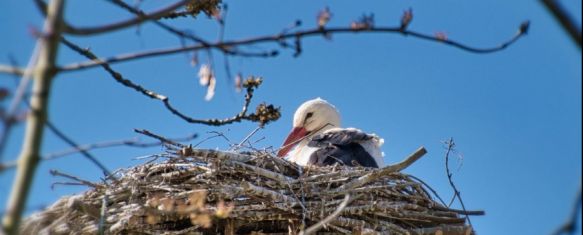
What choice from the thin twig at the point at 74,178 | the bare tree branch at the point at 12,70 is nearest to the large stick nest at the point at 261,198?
the thin twig at the point at 74,178

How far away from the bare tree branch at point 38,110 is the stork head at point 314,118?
15.7 feet

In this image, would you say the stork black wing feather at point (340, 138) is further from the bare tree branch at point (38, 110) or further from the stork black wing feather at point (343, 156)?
the bare tree branch at point (38, 110)

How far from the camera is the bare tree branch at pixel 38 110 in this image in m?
1.55

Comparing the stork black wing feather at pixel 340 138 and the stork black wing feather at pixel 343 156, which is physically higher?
the stork black wing feather at pixel 340 138

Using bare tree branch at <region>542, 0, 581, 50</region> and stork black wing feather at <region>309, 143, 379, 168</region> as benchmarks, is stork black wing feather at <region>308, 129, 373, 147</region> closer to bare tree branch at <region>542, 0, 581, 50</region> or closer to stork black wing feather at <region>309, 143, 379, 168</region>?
stork black wing feather at <region>309, 143, 379, 168</region>

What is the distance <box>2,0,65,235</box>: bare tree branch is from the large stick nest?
1960 mm

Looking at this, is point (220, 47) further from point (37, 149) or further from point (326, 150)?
point (326, 150)

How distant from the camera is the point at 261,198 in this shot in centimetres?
384

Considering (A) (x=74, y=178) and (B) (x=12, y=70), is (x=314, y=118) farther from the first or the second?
(B) (x=12, y=70)

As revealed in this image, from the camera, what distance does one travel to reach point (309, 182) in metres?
4.03

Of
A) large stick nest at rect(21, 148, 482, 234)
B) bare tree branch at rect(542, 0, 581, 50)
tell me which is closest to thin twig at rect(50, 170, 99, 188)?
large stick nest at rect(21, 148, 482, 234)

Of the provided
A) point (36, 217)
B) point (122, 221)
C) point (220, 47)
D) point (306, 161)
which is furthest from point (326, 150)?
point (220, 47)

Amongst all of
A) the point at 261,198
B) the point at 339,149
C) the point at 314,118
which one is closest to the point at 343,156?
the point at 339,149

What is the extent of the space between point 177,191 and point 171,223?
143 millimetres
